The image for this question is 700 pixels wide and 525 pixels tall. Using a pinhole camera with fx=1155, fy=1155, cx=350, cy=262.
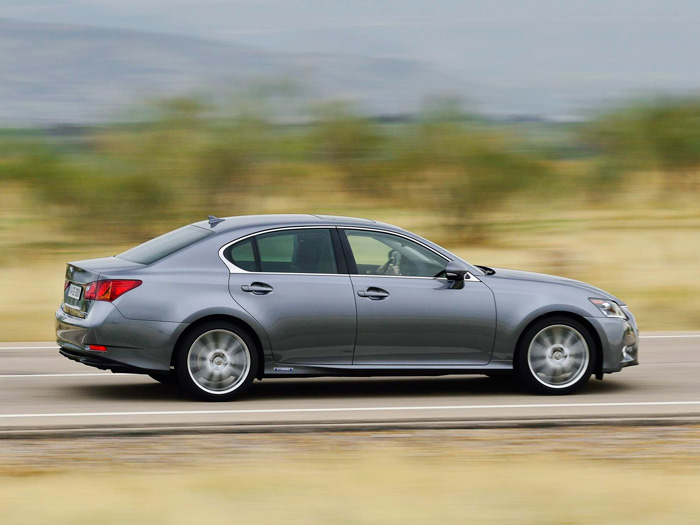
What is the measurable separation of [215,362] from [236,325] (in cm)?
33

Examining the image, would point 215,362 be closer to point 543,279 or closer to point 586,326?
point 543,279

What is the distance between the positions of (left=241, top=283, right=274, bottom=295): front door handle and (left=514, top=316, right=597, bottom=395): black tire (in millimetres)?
2097

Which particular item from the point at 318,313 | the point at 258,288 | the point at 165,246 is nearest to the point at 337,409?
the point at 318,313

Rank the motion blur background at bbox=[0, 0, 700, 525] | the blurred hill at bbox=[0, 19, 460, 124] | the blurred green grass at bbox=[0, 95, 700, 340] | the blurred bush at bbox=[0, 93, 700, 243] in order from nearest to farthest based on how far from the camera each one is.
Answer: the motion blur background at bbox=[0, 0, 700, 525]
the blurred green grass at bbox=[0, 95, 700, 340]
the blurred bush at bbox=[0, 93, 700, 243]
the blurred hill at bbox=[0, 19, 460, 124]

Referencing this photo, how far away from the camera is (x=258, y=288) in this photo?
894 centimetres

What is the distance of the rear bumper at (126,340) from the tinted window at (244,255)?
2.20 ft

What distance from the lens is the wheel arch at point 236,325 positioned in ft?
28.8

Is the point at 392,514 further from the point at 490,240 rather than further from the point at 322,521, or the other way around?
the point at 490,240

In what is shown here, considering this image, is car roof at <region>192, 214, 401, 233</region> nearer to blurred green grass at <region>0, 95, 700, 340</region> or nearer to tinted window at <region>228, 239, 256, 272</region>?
tinted window at <region>228, 239, 256, 272</region>

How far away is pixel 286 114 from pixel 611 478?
24.6 meters

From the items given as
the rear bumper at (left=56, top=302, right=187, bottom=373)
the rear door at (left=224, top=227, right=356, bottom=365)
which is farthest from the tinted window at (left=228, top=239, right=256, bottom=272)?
the rear bumper at (left=56, top=302, right=187, bottom=373)

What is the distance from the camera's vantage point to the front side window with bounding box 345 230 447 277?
30.3 feet

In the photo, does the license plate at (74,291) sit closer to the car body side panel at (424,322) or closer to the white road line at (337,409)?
the white road line at (337,409)

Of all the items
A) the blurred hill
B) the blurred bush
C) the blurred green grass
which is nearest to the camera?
the blurred green grass
